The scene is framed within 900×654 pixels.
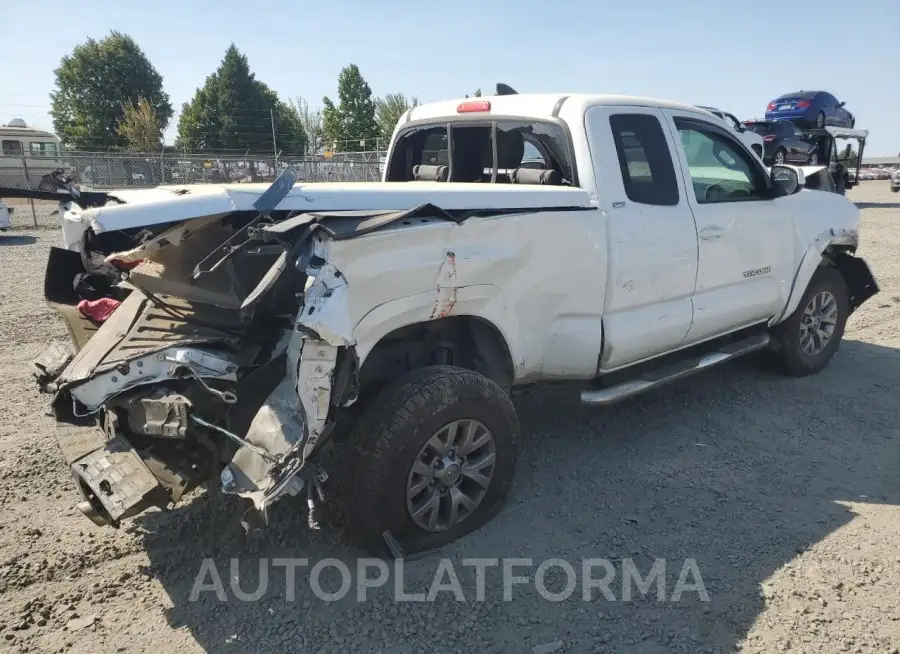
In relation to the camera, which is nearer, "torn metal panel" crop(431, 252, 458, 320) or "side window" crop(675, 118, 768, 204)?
"torn metal panel" crop(431, 252, 458, 320)

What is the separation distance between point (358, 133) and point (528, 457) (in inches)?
1853

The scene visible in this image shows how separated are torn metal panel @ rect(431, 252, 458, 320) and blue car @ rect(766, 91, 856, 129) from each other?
68.8ft

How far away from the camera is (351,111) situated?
161ft

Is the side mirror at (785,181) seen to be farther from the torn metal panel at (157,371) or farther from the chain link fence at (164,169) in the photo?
the chain link fence at (164,169)

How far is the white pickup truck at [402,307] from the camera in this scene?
8.96 ft

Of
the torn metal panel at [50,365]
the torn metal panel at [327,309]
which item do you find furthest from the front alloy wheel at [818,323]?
the torn metal panel at [50,365]

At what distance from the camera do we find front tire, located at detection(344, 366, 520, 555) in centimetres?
298

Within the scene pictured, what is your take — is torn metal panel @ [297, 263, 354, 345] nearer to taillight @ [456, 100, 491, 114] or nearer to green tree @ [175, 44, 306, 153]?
taillight @ [456, 100, 491, 114]

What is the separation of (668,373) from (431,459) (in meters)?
1.98

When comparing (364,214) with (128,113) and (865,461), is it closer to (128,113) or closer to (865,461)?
(865,461)

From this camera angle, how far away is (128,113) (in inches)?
1754

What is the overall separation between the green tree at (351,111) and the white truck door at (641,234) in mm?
45911

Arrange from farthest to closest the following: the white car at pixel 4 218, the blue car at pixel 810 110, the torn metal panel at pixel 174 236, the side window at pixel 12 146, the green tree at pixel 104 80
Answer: the green tree at pixel 104 80 < the side window at pixel 12 146 < the blue car at pixel 810 110 < the white car at pixel 4 218 < the torn metal panel at pixel 174 236

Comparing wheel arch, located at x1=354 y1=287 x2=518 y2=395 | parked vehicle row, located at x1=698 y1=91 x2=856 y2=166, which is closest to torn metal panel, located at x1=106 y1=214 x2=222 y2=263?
wheel arch, located at x1=354 y1=287 x2=518 y2=395
